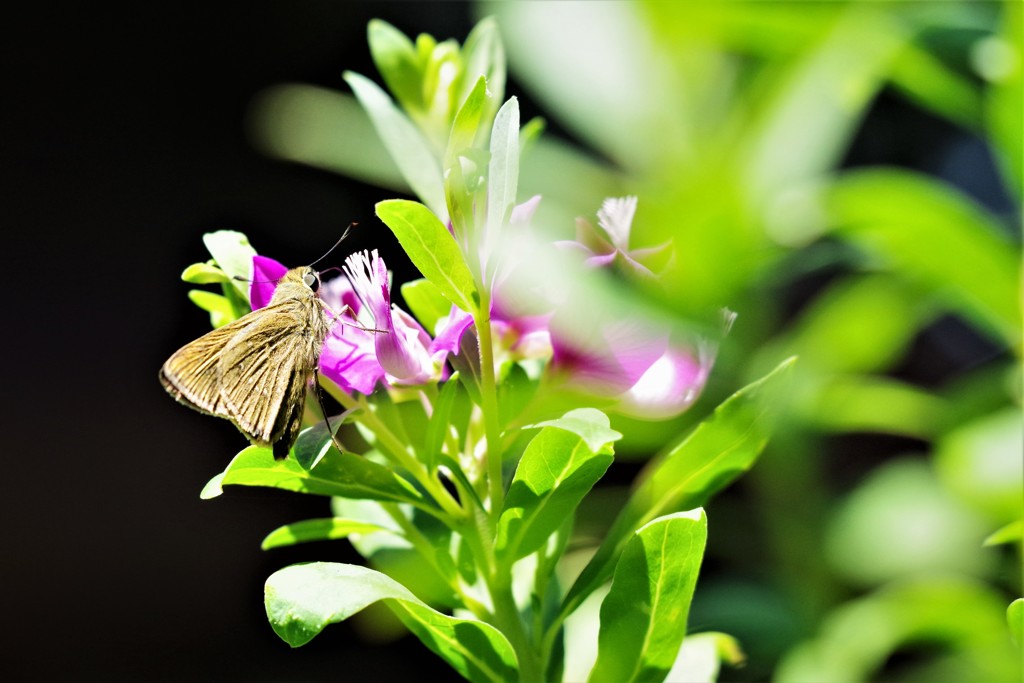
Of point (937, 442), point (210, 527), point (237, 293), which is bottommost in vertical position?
point (210, 527)

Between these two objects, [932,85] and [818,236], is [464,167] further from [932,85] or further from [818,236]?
[932,85]

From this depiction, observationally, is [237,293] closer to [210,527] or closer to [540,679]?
[540,679]

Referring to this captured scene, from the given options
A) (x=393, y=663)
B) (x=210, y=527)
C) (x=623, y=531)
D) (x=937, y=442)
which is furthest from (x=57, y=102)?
(x=623, y=531)

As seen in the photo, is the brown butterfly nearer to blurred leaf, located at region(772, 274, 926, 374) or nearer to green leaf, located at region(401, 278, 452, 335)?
green leaf, located at region(401, 278, 452, 335)

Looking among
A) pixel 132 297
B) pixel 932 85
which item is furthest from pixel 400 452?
pixel 132 297

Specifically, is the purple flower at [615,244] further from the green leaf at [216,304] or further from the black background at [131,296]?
the black background at [131,296]

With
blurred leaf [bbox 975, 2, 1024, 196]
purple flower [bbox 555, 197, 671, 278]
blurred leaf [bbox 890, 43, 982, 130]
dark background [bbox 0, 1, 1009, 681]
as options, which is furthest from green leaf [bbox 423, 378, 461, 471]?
dark background [bbox 0, 1, 1009, 681]

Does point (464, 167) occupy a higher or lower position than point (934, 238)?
higher
